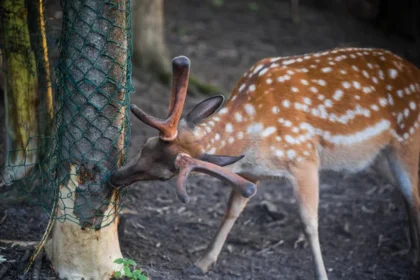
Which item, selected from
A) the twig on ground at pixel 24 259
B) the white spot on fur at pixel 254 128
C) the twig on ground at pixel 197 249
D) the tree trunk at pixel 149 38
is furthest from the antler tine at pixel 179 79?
the tree trunk at pixel 149 38

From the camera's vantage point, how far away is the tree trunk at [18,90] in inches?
186

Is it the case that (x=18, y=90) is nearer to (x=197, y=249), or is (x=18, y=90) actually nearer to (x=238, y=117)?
(x=238, y=117)

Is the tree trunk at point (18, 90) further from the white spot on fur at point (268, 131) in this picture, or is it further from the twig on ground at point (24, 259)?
the white spot on fur at point (268, 131)

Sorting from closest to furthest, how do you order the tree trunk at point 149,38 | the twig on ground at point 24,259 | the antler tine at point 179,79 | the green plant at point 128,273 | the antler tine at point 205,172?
the antler tine at point 205,172, the antler tine at point 179,79, the green plant at point 128,273, the twig on ground at point 24,259, the tree trunk at point 149,38

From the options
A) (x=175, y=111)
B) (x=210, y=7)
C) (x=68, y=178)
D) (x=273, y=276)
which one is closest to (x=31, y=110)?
(x=68, y=178)

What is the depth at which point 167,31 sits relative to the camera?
1015cm

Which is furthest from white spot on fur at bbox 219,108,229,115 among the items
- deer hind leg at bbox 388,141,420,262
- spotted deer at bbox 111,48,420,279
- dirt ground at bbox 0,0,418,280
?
deer hind leg at bbox 388,141,420,262

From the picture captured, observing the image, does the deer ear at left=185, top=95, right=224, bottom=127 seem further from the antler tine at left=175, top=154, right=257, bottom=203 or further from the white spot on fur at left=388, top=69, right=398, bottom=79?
the white spot on fur at left=388, top=69, right=398, bottom=79

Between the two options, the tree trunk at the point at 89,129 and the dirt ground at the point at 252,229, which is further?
the dirt ground at the point at 252,229

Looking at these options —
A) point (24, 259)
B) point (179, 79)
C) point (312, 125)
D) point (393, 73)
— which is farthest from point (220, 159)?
point (393, 73)

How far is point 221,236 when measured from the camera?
193 inches

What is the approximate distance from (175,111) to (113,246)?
35.5 inches

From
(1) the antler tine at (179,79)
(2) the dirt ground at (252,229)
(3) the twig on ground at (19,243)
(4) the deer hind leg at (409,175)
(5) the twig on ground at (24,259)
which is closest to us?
(1) the antler tine at (179,79)

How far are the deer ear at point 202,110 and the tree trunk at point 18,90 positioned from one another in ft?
4.29
